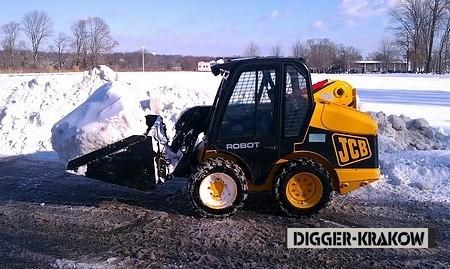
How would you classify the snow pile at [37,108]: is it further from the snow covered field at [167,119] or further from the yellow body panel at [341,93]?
the yellow body panel at [341,93]

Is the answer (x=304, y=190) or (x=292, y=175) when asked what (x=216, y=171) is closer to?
(x=292, y=175)

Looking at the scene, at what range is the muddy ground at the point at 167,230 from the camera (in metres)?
5.04

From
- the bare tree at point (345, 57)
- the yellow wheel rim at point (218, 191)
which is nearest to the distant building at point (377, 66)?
the bare tree at point (345, 57)

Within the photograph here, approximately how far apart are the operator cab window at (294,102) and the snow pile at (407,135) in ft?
12.2

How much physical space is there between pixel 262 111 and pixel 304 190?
1.13 metres

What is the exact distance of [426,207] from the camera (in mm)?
6727

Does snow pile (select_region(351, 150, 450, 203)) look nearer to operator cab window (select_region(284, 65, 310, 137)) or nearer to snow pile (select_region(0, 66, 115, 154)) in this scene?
operator cab window (select_region(284, 65, 310, 137))

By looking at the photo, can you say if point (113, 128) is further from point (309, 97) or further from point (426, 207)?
point (426, 207)

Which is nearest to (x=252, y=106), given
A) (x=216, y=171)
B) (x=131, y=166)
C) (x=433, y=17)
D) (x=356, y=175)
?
(x=216, y=171)

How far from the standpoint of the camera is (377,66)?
104 meters

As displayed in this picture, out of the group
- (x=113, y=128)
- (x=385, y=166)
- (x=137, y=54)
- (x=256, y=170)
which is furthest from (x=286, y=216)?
(x=137, y=54)

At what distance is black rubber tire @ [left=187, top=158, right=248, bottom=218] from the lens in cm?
618

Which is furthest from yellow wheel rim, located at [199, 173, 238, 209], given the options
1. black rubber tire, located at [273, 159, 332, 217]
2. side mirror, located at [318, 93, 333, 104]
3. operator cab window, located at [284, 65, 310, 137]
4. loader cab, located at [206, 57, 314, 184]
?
side mirror, located at [318, 93, 333, 104]

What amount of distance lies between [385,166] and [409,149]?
157 cm
